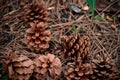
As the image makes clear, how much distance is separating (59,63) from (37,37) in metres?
0.23

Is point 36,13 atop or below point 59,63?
atop

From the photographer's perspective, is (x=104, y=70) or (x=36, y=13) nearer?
(x=104, y=70)

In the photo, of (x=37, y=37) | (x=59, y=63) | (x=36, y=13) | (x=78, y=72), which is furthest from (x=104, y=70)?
(x=36, y=13)

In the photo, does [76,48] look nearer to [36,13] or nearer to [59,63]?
[59,63]

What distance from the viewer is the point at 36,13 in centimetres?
140

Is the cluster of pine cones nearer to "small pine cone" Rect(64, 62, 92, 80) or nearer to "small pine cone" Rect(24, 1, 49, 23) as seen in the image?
"small pine cone" Rect(64, 62, 92, 80)

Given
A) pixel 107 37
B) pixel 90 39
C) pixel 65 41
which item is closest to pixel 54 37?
pixel 65 41

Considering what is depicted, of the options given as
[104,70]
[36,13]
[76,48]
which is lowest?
[104,70]

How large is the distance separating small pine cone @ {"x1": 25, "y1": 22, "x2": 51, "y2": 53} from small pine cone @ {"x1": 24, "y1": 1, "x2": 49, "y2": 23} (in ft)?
0.44

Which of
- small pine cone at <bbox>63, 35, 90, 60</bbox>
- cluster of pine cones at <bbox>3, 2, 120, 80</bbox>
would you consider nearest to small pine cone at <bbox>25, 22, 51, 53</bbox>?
cluster of pine cones at <bbox>3, 2, 120, 80</bbox>

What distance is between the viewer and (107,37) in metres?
1.41

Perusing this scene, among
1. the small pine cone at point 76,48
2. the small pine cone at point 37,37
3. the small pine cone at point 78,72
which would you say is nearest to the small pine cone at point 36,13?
the small pine cone at point 37,37

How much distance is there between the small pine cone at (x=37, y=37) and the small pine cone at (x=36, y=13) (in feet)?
0.44

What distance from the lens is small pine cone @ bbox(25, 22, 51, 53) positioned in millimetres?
1269
